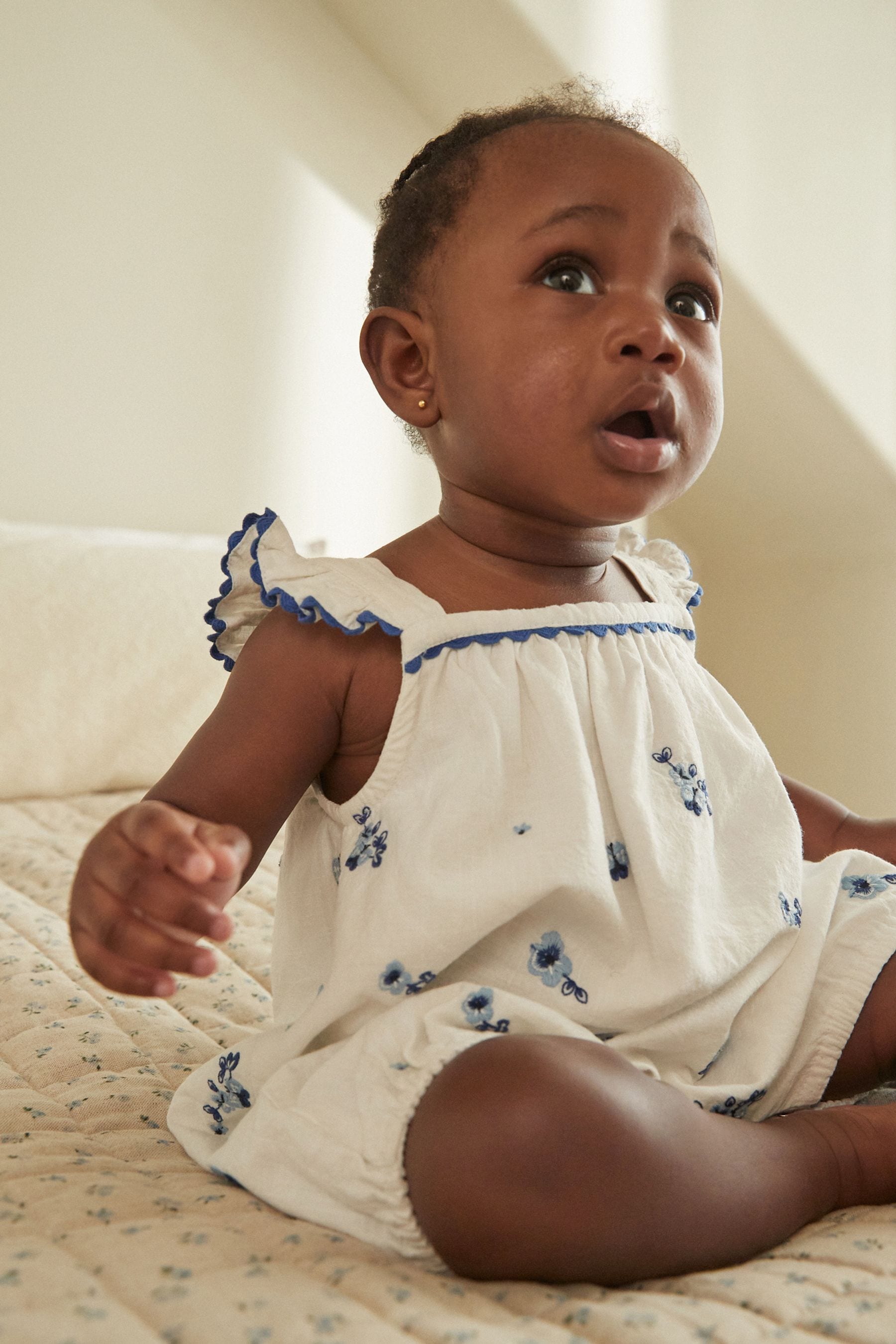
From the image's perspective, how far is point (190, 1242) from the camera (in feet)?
1.67

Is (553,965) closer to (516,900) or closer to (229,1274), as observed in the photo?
(516,900)

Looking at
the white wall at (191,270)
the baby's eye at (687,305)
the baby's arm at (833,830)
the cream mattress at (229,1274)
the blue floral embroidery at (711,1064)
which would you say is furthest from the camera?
the white wall at (191,270)

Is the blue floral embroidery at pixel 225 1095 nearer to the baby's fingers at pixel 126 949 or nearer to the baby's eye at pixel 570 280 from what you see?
the baby's fingers at pixel 126 949

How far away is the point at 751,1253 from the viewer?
537 mm

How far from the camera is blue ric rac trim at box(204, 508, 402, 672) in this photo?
70 centimetres

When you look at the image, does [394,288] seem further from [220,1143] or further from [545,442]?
[220,1143]

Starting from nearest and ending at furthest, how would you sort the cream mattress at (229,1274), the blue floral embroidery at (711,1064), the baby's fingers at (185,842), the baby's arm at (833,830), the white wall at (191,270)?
1. the cream mattress at (229,1274)
2. the baby's fingers at (185,842)
3. the blue floral embroidery at (711,1064)
4. the baby's arm at (833,830)
5. the white wall at (191,270)

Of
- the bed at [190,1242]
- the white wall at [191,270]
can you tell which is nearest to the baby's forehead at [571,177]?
the bed at [190,1242]

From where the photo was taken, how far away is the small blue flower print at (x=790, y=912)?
0.72 metres

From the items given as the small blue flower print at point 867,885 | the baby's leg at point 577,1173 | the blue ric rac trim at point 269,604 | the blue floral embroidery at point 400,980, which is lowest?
the baby's leg at point 577,1173

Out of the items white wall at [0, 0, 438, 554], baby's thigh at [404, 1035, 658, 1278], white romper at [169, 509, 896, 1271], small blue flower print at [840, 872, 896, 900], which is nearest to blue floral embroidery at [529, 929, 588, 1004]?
white romper at [169, 509, 896, 1271]

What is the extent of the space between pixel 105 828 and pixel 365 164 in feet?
5.85

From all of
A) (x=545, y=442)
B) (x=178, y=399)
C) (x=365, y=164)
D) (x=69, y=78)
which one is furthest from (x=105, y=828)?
(x=365, y=164)

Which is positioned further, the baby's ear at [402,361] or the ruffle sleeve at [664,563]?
the ruffle sleeve at [664,563]
